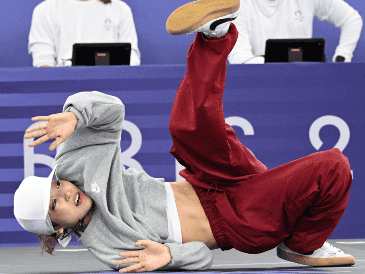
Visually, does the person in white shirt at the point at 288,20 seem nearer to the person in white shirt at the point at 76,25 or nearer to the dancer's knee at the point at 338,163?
the person in white shirt at the point at 76,25

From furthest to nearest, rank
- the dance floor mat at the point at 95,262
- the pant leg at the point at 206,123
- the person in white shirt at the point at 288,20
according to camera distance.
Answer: the person in white shirt at the point at 288,20 → the dance floor mat at the point at 95,262 → the pant leg at the point at 206,123

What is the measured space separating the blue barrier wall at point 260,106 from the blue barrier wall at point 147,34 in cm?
206

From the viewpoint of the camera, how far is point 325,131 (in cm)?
228

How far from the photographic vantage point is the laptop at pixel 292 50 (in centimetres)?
250

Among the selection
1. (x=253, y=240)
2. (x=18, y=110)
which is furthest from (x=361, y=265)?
(x=18, y=110)

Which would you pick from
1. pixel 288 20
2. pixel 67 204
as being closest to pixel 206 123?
pixel 67 204

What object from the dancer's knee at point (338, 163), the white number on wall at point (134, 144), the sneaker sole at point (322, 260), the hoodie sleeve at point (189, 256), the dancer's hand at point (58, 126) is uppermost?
the dancer's hand at point (58, 126)

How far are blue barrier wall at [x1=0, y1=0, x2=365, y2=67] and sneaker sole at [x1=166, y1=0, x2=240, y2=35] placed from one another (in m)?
3.09

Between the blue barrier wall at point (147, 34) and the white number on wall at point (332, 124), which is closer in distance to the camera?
the white number on wall at point (332, 124)

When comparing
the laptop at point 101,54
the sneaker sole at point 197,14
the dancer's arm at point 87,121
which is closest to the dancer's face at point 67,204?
the dancer's arm at point 87,121

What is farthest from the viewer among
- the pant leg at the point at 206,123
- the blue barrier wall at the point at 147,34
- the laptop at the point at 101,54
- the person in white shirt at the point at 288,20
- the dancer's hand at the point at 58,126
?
the blue barrier wall at the point at 147,34

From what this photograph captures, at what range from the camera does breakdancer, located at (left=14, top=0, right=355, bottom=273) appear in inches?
50.9

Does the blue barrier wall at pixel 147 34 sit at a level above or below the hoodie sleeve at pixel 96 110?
above

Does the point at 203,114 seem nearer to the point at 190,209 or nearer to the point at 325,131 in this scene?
the point at 190,209
